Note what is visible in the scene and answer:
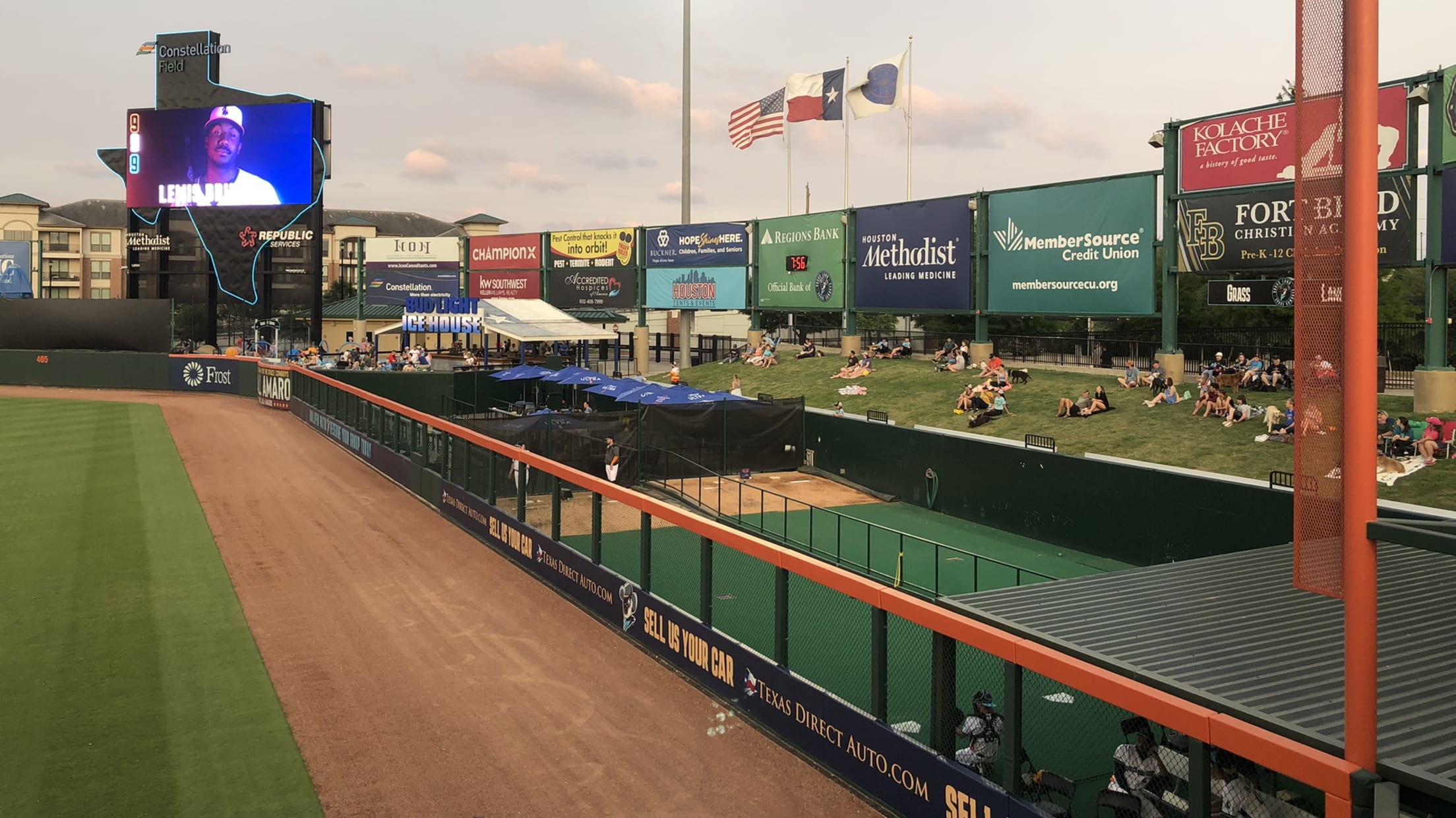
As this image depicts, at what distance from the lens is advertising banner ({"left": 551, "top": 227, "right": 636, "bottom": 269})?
56906mm

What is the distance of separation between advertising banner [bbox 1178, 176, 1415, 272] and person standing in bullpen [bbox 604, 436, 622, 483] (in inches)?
685

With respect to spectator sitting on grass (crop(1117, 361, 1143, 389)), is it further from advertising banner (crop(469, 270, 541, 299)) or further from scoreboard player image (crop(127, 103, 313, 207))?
scoreboard player image (crop(127, 103, 313, 207))

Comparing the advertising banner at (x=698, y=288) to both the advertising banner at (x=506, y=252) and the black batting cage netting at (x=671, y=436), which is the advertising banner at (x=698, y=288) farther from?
the black batting cage netting at (x=671, y=436)

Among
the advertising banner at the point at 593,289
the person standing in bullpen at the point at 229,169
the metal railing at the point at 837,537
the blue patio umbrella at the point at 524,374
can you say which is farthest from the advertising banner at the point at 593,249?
the metal railing at the point at 837,537

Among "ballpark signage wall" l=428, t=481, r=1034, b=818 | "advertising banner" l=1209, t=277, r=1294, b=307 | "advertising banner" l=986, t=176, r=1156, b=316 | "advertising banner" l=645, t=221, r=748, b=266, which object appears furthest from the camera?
"advertising banner" l=645, t=221, r=748, b=266

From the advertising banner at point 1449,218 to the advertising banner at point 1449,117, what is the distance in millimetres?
383

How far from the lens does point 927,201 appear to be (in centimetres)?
4103

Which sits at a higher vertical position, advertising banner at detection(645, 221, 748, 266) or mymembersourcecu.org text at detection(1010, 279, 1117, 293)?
advertising banner at detection(645, 221, 748, 266)

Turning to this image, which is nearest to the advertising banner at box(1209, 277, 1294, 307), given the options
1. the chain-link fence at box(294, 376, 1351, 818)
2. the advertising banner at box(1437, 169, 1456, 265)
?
the advertising banner at box(1437, 169, 1456, 265)

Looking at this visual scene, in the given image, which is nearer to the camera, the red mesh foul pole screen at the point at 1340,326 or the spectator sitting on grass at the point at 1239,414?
the red mesh foul pole screen at the point at 1340,326

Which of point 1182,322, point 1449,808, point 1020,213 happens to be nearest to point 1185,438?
point 1020,213

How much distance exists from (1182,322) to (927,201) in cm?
1873

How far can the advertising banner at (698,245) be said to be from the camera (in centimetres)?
5181

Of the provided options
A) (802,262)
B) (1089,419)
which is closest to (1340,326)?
(1089,419)
